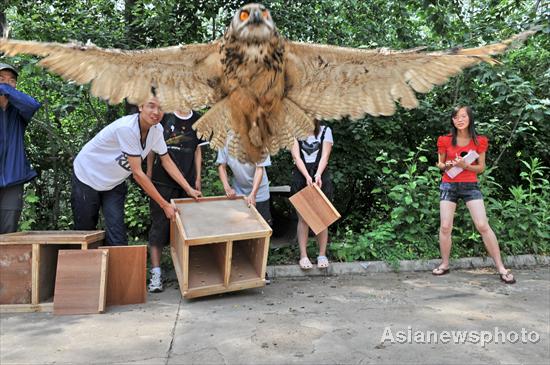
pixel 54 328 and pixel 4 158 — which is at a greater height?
pixel 4 158

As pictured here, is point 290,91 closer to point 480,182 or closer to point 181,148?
point 181,148

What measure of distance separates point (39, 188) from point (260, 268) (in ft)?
13.0

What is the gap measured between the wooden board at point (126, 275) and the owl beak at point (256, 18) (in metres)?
2.39

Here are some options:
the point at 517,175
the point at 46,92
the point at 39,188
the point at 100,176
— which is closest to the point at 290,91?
the point at 100,176

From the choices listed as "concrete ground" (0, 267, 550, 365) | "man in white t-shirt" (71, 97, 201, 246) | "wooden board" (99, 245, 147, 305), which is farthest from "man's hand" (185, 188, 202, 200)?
"concrete ground" (0, 267, 550, 365)

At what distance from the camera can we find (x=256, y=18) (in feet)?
9.71

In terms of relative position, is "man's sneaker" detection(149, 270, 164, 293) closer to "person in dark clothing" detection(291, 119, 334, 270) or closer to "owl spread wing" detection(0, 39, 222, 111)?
"person in dark clothing" detection(291, 119, 334, 270)

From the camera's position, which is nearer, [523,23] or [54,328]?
[54,328]

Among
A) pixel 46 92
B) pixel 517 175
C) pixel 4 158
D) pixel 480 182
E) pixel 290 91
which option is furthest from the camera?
pixel 517 175

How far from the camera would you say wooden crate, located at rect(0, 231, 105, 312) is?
385 centimetres

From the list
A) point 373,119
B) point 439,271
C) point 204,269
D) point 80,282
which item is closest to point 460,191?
point 439,271

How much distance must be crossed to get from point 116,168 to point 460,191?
389 cm

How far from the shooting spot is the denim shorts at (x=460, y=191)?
16.3ft

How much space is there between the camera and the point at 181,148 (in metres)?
4.88
